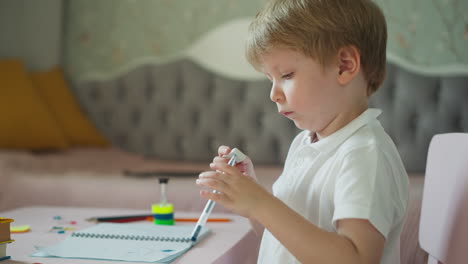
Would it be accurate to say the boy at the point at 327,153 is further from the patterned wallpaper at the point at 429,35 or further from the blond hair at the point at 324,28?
the patterned wallpaper at the point at 429,35

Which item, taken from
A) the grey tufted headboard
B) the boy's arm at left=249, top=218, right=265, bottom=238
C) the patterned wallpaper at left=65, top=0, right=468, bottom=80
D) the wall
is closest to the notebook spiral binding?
the boy's arm at left=249, top=218, right=265, bottom=238

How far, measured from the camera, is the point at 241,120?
2615 millimetres

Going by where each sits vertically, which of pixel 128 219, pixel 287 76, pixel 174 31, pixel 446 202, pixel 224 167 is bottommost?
pixel 128 219

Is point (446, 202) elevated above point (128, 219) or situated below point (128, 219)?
above

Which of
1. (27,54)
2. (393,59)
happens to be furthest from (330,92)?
(27,54)

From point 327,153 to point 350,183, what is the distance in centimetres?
11

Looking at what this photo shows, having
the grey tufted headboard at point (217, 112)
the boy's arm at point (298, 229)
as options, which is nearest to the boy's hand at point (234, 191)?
the boy's arm at point (298, 229)

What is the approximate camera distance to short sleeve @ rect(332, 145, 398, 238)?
2.37 ft

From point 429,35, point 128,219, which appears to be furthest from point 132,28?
point 128,219

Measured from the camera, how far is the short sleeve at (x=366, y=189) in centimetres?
72

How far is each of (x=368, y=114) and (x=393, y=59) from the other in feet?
5.44

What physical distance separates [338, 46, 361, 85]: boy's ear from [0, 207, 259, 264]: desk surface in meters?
0.36

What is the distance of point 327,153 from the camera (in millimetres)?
851

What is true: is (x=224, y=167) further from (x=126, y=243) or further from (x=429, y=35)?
(x=429, y=35)
